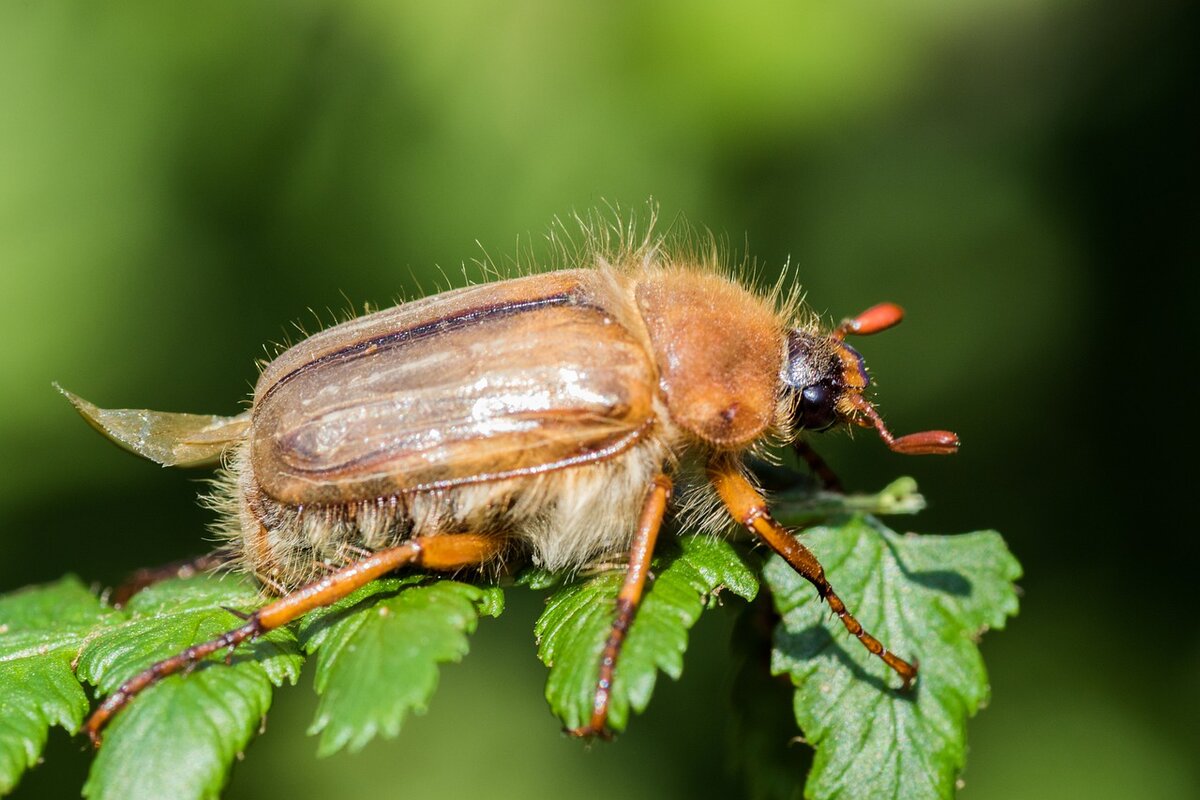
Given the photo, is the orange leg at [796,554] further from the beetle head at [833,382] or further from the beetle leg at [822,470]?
→ the beetle leg at [822,470]

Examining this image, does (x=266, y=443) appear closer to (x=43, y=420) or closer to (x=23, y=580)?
(x=43, y=420)

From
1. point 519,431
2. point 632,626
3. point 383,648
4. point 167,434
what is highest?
point 167,434

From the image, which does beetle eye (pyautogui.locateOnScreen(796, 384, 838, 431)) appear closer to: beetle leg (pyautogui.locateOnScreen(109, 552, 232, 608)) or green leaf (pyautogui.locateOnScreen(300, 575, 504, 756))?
green leaf (pyautogui.locateOnScreen(300, 575, 504, 756))

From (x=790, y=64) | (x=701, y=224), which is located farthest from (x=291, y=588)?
(x=790, y=64)

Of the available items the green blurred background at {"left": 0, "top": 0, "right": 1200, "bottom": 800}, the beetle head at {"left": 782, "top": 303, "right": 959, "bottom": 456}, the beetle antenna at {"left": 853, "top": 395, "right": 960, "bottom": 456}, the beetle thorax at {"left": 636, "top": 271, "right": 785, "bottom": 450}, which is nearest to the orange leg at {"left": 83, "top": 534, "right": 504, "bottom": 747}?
the beetle thorax at {"left": 636, "top": 271, "right": 785, "bottom": 450}

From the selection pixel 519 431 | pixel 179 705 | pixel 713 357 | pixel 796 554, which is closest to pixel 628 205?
pixel 713 357

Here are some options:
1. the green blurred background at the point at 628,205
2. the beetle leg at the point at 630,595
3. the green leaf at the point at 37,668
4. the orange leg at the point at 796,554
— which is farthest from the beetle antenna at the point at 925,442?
the green blurred background at the point at 628,205

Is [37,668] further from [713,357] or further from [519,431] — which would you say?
[713,357]
